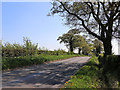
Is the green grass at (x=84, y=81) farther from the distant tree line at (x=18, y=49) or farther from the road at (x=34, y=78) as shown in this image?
the distant tree line at (x=18, y=49)

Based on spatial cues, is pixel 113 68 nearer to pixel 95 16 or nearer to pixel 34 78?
pixel 34 78

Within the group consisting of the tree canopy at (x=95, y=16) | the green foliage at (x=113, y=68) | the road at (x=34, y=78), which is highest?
the tree canopy at (x=95, y=16)

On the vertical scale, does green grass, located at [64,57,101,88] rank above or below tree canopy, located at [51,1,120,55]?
below

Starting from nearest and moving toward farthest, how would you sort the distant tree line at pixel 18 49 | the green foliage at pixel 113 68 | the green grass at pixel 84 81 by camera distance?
the green foliage at pixel 113 68 < the green grass at pixel 84 81 < the distant tree line at pixel 18 49

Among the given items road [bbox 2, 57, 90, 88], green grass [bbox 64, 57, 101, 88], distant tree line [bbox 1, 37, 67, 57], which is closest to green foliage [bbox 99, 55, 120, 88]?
green grass [bbox 64, 57, 101, 88]

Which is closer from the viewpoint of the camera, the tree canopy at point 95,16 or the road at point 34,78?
the road at point 34,78

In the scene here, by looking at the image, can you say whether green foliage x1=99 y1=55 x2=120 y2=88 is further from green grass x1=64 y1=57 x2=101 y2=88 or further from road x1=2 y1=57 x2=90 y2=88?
road x1=2 y1=57 x2=90 y2=88

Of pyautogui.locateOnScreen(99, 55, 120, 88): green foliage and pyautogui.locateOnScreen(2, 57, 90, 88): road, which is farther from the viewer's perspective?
pyautogui.locateOnScreen(2, 57, 90, 88): road

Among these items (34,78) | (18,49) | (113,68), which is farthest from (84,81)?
(18,49)

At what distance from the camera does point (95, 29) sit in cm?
2292

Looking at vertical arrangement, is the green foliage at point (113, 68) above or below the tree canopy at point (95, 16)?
below

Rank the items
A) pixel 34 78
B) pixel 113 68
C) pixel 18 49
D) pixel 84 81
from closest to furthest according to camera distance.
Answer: pixel 113 68 < pixel 84 81 < pixel 34 78 < pixel 18 49

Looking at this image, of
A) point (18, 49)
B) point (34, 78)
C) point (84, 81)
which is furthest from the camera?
point (18, 49)

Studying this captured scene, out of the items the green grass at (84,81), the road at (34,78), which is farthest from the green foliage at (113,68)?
the road at (34,78)
